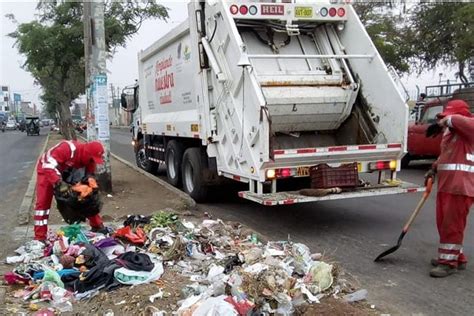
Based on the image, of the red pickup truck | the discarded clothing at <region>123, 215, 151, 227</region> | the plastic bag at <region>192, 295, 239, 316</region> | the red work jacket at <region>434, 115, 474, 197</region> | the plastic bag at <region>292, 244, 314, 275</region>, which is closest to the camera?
the plastic bag at <region>192, 295, 239, 316</region>

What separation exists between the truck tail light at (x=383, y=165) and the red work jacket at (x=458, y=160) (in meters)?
1.85

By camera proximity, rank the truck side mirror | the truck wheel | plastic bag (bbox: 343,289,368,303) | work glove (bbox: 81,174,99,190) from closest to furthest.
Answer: plastic bag (bbox: 343,289,368,303) → work glove (bbox: 81,174,99,190) → the truck wheel → the truck side mirror

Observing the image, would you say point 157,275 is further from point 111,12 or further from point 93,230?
point 111,12

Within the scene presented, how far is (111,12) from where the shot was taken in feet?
70.6

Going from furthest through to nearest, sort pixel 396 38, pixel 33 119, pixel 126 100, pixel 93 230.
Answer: pixel 33 119 → pixel 396 38 → pixel 126 100 → pixel 93 230

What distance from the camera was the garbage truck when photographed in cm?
652

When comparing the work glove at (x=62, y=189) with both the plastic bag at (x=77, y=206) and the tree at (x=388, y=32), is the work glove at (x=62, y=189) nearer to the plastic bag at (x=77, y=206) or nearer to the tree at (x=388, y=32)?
the plastic bag at (x=77, y=206)

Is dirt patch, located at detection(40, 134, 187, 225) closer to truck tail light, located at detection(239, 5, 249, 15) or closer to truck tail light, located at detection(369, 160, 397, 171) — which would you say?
truck tail light, located at detection(369, 160, 397, 171)

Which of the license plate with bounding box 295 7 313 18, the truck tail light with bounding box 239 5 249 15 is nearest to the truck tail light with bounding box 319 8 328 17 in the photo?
the license plate with bounding box 295 7 313 18

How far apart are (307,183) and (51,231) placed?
3.37 metres

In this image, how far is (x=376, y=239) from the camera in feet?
20.6

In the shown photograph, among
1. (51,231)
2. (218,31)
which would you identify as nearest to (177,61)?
(218,31)

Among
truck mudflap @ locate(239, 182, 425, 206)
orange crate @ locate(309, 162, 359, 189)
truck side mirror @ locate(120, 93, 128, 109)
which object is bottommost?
truck mudflap @ locate(239, 182, 425, 206)

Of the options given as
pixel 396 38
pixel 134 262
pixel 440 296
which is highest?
pixel 396 38
